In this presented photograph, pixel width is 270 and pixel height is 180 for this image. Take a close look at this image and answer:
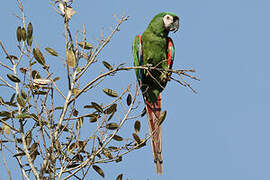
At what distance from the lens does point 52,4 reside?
2.46 metres

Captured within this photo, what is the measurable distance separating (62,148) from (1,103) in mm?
554

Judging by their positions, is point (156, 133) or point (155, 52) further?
point (155, 52)

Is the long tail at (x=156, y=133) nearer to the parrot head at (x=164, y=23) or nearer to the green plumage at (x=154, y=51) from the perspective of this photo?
the green plumage at (x=154, y=51)

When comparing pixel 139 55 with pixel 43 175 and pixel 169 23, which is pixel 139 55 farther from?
pixel 43 175

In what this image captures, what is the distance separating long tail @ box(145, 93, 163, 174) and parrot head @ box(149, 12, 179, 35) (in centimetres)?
74

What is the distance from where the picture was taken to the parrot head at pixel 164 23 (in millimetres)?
3965

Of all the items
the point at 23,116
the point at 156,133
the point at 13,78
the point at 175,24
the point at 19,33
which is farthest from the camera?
the point at 175,24

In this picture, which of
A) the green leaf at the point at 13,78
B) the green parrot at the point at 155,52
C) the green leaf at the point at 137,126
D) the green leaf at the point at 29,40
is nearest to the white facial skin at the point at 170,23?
the green parrot at the point at 155,52

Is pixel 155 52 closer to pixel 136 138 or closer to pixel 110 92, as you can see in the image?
pixel 110 92

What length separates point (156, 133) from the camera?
3.57m

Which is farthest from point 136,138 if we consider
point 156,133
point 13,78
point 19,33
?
point 156,133

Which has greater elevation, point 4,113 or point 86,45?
point 86,45

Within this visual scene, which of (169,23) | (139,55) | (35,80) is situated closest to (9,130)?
(35,80)

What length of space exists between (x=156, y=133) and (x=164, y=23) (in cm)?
124
